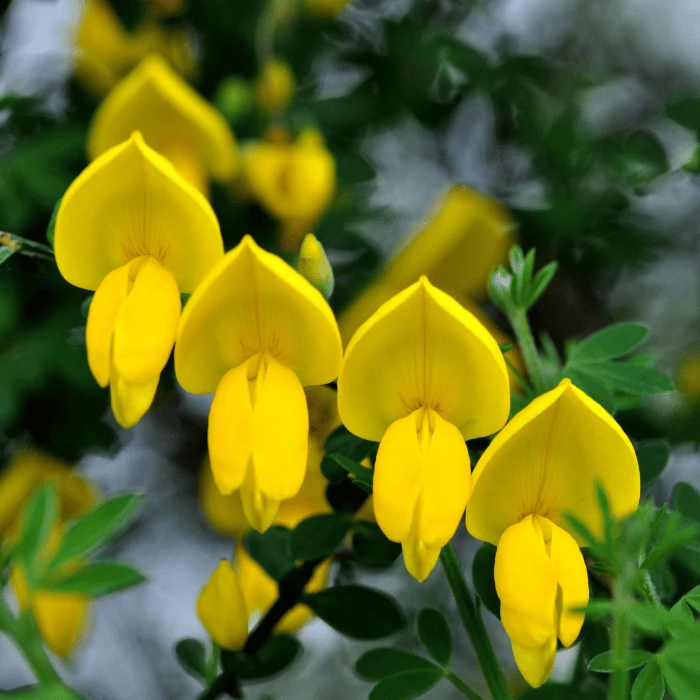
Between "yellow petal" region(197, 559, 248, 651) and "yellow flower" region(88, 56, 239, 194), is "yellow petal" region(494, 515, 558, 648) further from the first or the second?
"yellow flower" region(88, 56, 239, 194)

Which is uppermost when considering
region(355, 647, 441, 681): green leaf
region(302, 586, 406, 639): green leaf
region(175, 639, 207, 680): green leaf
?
region(355, 647, 441, 681): green leaf

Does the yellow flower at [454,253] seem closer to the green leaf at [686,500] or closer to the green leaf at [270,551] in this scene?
the green leaf at [270,551]

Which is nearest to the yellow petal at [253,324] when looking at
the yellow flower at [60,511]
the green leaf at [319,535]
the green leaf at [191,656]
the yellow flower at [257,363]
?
the yellow flower at [257,363]

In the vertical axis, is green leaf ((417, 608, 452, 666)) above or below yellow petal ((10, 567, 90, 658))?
above

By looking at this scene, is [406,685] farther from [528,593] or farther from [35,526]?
[35,526]

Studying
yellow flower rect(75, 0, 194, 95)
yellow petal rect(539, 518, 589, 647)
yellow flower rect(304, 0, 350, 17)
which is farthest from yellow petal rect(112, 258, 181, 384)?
yellow flower rect(304, 0, 350, 17)

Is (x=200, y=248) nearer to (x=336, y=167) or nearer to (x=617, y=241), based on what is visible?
(x=336, y=167)
